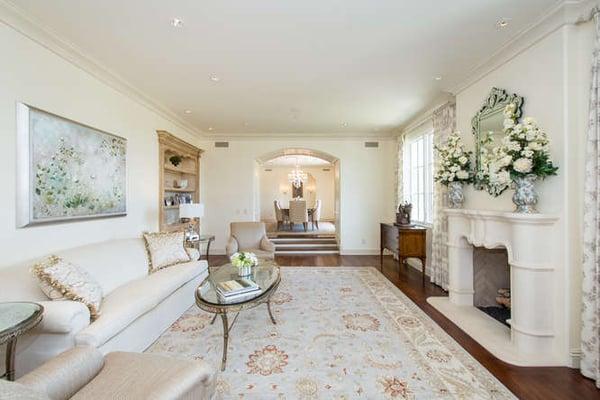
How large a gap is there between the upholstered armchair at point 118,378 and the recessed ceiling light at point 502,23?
3.59 m

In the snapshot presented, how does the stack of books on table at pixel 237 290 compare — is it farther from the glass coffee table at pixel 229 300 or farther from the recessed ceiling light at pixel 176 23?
the recessed ceiling light at pixel 176 23

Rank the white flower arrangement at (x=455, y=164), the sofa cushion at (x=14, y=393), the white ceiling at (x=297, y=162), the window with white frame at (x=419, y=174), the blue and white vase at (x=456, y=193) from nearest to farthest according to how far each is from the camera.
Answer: the sofa cushion at (x=14, y=393)
the white flower arrangement at (x=455, y=164)
the blue and white vase at (x=456, y=193)
the window with white frame at (x=419, y=174)
the white ceiling at (x=297, y=162)

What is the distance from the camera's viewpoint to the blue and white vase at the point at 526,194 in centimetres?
246

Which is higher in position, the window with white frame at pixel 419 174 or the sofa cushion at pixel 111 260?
the window with white frame at pixel 419 174

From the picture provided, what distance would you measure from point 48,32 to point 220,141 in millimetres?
4271

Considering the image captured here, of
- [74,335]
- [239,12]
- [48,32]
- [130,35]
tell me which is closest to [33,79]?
[48,32]

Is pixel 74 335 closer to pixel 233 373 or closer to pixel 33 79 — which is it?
pixel 233 373

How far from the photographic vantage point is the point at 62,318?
193cm

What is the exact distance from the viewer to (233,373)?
2229 millimetres

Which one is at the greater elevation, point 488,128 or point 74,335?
point 488,128

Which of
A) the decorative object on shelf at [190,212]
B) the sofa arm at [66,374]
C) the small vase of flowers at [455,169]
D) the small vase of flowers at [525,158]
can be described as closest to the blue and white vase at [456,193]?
the small vase of flowers at [455,169]

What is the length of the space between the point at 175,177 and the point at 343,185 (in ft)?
12.8

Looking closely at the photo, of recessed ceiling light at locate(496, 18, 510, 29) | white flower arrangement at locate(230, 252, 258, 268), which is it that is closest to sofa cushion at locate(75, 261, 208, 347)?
white flower arrangement at locate(230, 252, 258, 268)

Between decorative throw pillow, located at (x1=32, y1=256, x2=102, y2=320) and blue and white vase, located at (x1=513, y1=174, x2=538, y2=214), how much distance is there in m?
3.81
